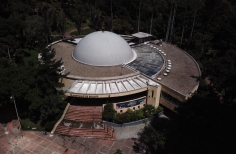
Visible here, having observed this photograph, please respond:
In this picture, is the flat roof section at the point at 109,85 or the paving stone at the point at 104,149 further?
the flat roof section at the point at 109,85

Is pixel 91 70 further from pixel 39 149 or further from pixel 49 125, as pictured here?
pixel 39 149

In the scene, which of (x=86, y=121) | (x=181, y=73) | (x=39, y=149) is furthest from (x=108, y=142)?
(x=181, y=73)

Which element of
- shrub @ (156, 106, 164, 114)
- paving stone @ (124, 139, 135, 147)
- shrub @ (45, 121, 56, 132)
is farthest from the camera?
shrub @ (156, 106, 164, 114)

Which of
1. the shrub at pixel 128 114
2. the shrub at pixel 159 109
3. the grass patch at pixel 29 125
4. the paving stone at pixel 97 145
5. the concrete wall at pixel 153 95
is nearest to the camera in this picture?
the paving stone at pixel 97 145

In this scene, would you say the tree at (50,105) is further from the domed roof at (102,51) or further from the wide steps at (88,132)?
the domed roof at (102,51)

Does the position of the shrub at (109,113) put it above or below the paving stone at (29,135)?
above

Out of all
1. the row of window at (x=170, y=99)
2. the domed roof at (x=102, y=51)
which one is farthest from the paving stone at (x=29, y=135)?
the row of window at (x=170, y=99)

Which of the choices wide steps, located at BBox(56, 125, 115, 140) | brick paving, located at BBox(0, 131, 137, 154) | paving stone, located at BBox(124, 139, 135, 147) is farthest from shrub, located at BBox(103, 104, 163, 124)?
brick paving, located at BBox(0, 131, 137, 154)

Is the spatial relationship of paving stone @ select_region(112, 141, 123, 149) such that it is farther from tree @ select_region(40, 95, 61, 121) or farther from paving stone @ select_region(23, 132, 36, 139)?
paving stone @ select_region(23, 132, 36, 139)
